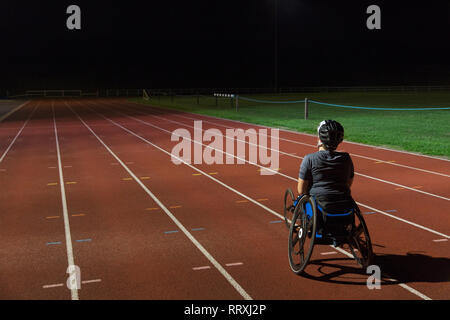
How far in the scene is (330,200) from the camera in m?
4.38

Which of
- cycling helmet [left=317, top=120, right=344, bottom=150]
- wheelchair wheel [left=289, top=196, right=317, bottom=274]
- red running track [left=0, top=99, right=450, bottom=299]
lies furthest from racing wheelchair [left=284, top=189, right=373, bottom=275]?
cycling helmet [left=317, top=120, right=344, bottom=150]

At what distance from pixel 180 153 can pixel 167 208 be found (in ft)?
18.3

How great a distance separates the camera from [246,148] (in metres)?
13.2

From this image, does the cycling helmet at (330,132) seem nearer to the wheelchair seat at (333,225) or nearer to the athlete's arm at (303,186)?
the athlete's arm at (303,186)

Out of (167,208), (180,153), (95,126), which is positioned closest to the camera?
(167,208)

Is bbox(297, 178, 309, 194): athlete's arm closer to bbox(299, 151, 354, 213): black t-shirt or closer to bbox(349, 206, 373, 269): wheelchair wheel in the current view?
bbox(299, 151, 354, 213): black t-shirt

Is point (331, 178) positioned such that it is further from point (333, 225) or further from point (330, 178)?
point (333, 225)

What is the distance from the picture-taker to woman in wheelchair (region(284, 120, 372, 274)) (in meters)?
4.36

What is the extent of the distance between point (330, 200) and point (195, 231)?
85.6 inches

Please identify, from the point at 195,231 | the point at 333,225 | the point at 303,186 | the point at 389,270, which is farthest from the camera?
the point at 195,231

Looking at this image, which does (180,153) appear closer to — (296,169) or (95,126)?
(296,169)

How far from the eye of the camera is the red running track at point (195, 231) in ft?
14.3

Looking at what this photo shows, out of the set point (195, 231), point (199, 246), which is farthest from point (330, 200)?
point (195, 231)
